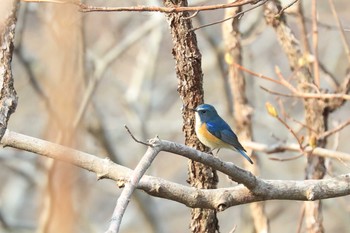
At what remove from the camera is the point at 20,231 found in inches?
301

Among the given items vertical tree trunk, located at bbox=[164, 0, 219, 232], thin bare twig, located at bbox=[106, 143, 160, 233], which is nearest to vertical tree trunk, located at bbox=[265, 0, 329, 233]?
vertical tree trunk, located at bbox=[164, 0, 219, 232]

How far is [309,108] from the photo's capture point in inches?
155

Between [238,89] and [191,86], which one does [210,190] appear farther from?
[238,89]

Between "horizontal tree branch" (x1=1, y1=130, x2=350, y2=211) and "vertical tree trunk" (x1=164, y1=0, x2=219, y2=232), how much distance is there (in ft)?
0.77

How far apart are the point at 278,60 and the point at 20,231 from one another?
471 centimetres

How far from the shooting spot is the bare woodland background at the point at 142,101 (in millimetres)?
6324

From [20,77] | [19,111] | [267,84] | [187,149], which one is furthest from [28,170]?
[187,149]

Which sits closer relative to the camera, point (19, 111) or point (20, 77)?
point (20, 77)

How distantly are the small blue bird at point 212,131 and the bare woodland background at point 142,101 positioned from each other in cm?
127

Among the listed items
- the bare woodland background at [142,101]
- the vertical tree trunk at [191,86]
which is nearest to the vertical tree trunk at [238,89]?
the bare woodland background at [142,101]

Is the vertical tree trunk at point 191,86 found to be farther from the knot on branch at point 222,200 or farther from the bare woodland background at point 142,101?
the bare woodland background at point 142,101

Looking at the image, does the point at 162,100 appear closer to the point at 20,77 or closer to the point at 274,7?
the point at 20,77

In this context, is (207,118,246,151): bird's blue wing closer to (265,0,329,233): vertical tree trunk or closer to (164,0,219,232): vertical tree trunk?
(164,0,219,232): vertical tree trunk

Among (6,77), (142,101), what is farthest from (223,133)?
(142,101)
